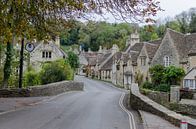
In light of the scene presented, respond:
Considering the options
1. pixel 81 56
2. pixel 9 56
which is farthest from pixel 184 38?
pixel 81 56

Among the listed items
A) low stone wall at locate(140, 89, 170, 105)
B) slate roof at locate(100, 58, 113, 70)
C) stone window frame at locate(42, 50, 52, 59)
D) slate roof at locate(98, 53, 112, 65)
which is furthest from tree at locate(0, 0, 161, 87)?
slate roof at locate(98, 53, 112, 65)

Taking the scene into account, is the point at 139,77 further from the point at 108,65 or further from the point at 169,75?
the point at 108,65

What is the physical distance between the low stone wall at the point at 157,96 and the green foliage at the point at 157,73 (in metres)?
13.2

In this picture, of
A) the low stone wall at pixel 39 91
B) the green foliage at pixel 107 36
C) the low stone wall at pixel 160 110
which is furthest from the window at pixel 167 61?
the green foliage at pixel 107 36

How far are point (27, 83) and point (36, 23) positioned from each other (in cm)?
2797

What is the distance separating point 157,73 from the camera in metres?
56.3

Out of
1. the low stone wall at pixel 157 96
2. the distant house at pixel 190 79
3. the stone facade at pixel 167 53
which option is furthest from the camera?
the stone facade at pixel 167 53

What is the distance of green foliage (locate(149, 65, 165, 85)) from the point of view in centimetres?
5534

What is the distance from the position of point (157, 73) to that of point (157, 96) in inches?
745

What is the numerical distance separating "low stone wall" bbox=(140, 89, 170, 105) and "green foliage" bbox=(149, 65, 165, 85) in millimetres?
13190

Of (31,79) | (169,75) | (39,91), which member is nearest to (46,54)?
(31,79)

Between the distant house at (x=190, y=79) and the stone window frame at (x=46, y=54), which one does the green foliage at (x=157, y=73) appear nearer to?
the distant house at (x=190, y=79)

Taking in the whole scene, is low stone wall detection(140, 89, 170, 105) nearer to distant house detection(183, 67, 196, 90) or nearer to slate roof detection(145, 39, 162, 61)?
distant house detection(183, 67, 196, 90)

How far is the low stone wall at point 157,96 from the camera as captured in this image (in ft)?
115
